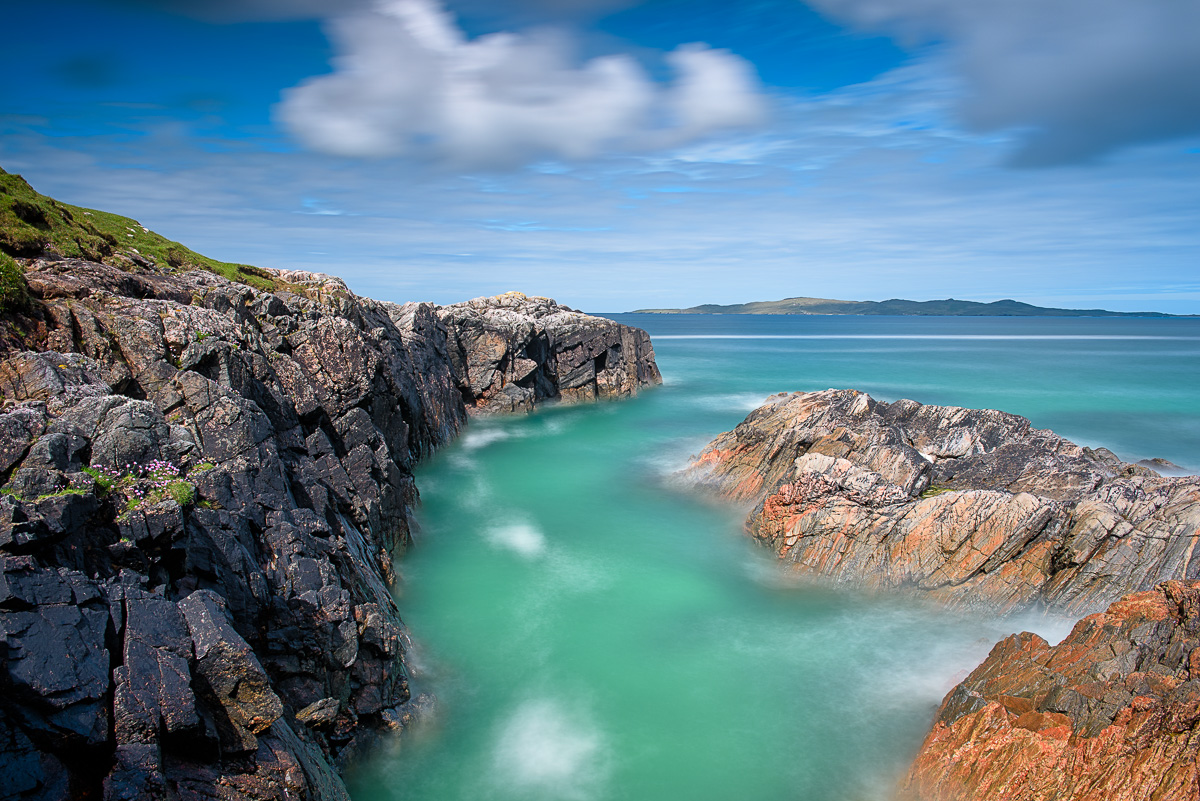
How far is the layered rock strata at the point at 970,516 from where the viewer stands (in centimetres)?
1848

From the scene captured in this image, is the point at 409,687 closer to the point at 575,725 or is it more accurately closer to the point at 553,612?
the point at 575,725

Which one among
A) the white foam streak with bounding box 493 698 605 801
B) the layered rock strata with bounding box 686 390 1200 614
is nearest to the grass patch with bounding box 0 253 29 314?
the white foam streak with bounding box 493 698 605 801

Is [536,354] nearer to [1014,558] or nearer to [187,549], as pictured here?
[1014,558]

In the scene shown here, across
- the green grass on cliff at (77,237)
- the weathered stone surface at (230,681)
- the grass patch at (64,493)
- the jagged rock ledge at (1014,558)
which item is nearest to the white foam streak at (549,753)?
the weathered stone surface at (230,681)

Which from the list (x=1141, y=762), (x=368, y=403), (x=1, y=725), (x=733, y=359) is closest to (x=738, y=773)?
(x=1141, y=762)

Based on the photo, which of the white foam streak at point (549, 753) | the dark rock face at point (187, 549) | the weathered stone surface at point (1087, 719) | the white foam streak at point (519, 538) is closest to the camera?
the dark rock face at point (187, 549)

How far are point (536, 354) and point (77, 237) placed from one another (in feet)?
120

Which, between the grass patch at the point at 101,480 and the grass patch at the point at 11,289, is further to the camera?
the grass patch at the point at 11,289

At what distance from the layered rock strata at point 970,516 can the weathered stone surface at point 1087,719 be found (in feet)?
21.2

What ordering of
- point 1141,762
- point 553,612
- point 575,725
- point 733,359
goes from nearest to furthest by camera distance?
point 1141,762 → point 575,725 → point 553,612 → point 733,359

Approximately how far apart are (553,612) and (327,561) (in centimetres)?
852

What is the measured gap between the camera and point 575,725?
15266mm

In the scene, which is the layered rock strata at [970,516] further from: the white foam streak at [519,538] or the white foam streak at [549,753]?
the white foam streak at [549,753]

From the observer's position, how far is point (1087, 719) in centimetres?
1091
